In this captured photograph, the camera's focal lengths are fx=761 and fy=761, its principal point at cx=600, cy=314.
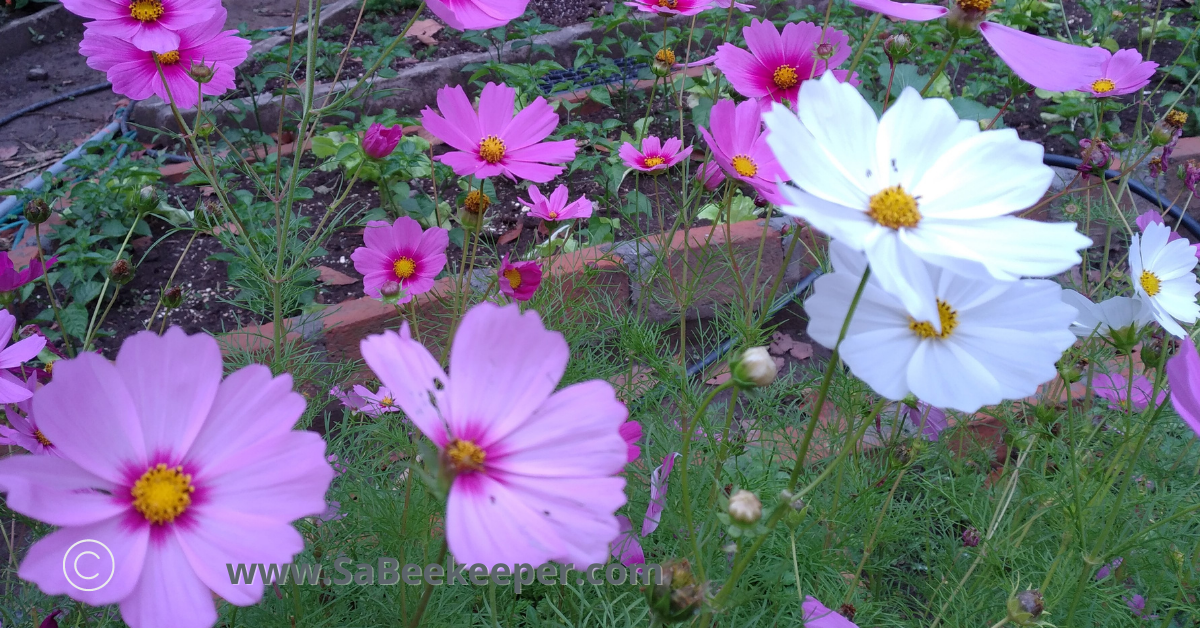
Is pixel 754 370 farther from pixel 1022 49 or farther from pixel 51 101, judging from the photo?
pixel 51 101

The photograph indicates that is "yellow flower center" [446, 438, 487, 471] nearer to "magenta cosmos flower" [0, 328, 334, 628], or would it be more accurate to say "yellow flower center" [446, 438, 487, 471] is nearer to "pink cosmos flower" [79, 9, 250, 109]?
"magenta cosmos flower" [0, 328, 334, 628]

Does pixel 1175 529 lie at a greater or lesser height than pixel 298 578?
lesser

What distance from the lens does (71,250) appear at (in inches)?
53.5

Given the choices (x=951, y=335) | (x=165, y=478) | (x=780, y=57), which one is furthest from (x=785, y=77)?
(x=165, y=478)

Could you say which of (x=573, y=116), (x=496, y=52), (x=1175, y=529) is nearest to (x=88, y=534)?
(x=1175, y=529)

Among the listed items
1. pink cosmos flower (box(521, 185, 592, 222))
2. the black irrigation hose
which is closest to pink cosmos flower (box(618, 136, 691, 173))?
pink cosmos flower (box(521, 185, 592, 222))

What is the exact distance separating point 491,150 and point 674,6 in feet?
1.32

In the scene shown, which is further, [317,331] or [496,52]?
[496,52]

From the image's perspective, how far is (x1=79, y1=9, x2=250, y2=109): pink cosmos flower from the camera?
27.5 inches

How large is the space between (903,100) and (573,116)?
151cm

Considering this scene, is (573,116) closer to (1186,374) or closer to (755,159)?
(755,159)

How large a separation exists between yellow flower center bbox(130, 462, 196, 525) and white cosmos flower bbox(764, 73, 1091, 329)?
0.29 m

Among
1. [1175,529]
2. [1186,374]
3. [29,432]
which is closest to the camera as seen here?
[1186,374]

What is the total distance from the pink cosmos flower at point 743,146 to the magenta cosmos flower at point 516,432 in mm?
340
